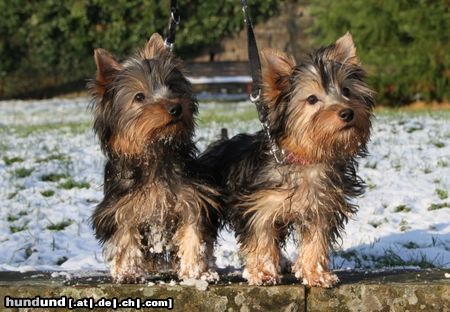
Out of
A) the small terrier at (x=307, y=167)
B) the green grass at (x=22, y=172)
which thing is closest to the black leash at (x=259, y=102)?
the small terrier at (x=307, y=167)

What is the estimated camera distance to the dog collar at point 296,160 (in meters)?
4.43

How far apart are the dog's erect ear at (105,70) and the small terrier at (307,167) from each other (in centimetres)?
92

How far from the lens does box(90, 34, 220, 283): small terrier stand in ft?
14.5

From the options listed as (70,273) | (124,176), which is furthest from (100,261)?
(124,176)

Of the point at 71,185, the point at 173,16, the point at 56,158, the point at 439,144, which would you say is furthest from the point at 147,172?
the point at 439,144

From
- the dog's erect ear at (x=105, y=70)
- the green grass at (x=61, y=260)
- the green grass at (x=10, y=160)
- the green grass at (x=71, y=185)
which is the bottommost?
the green grass at (x=61, y=260)

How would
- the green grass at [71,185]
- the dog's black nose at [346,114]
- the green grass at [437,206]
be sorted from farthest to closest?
the green grass at [71,185]
the green grass at [437,206]
the dog's black nose at [346,114]

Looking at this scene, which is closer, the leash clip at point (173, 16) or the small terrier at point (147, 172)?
the small terrier at point (147, 172)

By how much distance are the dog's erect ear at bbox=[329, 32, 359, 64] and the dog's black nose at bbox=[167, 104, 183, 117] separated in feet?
3.31

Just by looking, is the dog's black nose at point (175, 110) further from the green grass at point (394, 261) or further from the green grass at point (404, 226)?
the green grass at point (404, 226)

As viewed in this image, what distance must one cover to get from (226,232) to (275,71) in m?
2.48

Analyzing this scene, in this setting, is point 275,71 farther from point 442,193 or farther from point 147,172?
point 442,193

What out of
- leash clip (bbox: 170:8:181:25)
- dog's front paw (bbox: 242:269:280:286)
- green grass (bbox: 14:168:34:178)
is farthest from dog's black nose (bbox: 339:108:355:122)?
green grass (bbox: 14:168:34:178)

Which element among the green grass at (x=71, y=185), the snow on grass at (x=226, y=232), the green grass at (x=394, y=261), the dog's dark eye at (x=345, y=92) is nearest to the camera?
the dog's dark eye at (x=345, y=92)
